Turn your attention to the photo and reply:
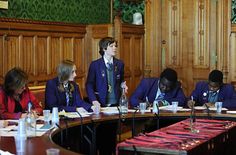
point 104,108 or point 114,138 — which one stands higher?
point 104,108

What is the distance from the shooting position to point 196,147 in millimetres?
3537

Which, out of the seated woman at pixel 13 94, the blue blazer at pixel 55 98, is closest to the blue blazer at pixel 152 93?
the blue blazer at pixel 55 98

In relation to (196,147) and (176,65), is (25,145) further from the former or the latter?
(176,65)

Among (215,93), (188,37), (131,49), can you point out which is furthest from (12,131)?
(188,37)

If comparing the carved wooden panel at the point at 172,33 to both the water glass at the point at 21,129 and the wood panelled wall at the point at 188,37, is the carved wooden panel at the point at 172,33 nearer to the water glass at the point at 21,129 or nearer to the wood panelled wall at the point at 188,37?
the wood panelled wall at the point at 188,37

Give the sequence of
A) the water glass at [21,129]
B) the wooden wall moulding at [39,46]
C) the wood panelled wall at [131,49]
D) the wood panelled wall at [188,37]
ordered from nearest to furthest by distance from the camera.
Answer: the water glass at [21,129]
the wooden wall moulding at [39,46]
the wood panelled wall at [131,49]
the wood panelled wall at [188,37]

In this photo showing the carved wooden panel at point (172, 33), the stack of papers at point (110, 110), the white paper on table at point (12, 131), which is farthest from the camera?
the carved wooden panel at point (172, 33)

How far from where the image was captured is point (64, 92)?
539cm

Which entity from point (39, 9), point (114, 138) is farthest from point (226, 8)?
point (114, 138)

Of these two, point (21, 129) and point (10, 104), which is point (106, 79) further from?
point (21, 129)

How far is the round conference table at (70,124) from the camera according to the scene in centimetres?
330

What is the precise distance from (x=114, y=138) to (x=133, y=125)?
608 mm

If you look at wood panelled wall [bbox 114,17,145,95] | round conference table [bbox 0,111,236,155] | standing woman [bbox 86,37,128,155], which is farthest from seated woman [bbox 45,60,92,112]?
wood panelled wall [bbox 114,17,145,95]

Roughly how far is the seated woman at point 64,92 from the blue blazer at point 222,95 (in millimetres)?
1420
